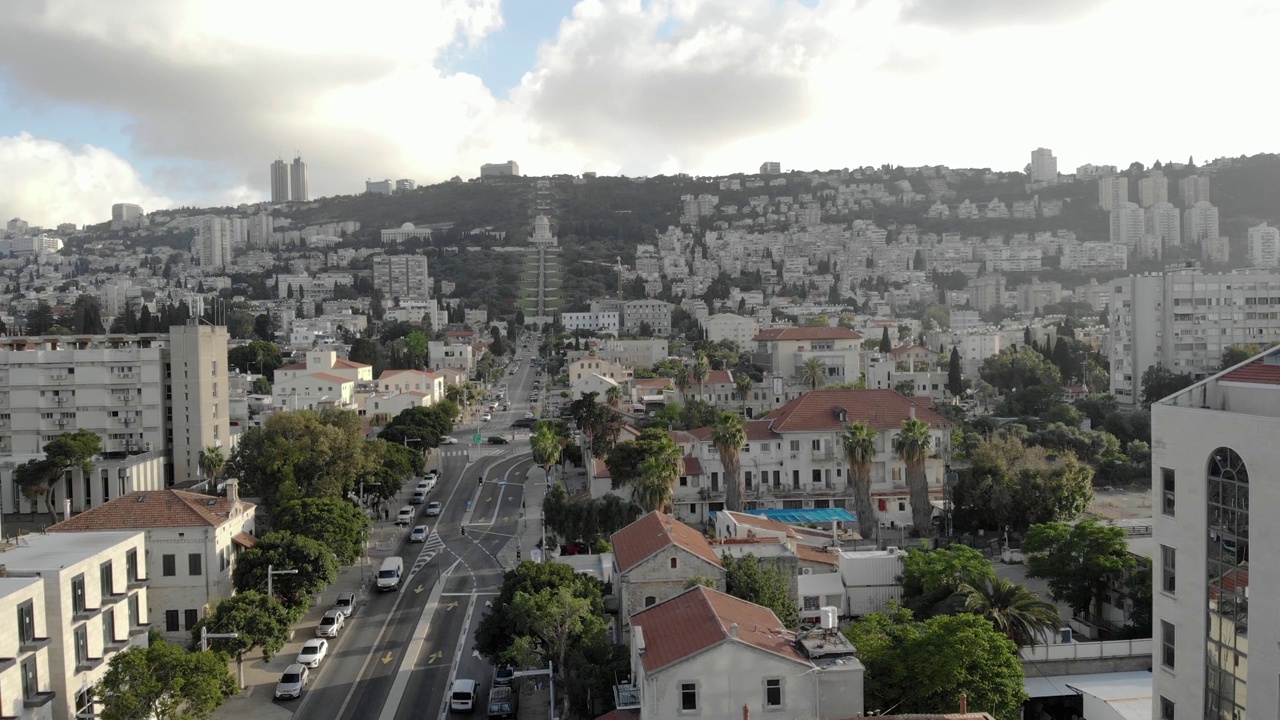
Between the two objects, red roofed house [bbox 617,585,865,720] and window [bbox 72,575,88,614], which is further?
window [bbox 72,575,88,614]

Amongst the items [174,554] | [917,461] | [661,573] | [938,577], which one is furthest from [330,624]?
[917,461]

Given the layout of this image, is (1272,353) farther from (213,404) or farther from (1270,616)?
(213,404)

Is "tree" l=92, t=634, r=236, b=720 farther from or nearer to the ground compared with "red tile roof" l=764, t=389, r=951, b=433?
nearer to the ground

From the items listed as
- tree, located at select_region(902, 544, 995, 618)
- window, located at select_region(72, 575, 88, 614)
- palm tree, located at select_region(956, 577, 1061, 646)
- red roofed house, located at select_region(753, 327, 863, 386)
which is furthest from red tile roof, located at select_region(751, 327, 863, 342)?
window, located at select_region(72, 575, 88, 614)

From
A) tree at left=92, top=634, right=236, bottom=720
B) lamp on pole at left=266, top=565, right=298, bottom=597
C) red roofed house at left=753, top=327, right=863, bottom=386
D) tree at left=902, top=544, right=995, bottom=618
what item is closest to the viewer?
tree at left=92, top=634, right=236, bottom=720

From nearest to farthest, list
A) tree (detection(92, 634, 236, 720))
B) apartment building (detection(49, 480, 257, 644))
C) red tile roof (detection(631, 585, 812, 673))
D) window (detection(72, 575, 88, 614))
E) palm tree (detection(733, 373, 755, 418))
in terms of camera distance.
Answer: red tile roof (detection(631, 585, 812, 673)) → tree (detection(92, 634, 236, 720)) → window (detection(72, 575, 88, 614)) → apartment building (detection(49, 480, 257, 644)) → palm tree (detection(733, 373, 755, 418))

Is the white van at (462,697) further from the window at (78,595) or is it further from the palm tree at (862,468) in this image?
the palm tree at (862,468)

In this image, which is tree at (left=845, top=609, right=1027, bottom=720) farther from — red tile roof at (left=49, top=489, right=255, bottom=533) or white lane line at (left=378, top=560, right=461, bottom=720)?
red tile roof at (left=49, top=489, right=255, bottom=533)
